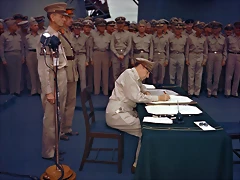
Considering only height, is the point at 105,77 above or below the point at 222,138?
below

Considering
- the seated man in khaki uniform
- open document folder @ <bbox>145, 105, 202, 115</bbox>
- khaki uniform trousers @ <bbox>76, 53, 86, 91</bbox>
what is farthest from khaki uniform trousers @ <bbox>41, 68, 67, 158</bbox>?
khaki uniform trousers @ <bbox>76, 53, 86, 91</bbox>

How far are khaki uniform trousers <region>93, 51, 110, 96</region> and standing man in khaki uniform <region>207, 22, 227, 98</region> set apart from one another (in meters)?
2.31

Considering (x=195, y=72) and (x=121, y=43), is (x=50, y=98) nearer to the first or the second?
(x=121, y=43)

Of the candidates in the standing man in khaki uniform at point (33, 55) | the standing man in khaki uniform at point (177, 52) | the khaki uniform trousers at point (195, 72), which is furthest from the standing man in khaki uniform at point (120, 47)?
the standing man in khaki uniform at point (33, 55)

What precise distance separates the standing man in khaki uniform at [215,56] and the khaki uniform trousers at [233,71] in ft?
0.50

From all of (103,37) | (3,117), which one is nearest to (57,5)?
(3,117)

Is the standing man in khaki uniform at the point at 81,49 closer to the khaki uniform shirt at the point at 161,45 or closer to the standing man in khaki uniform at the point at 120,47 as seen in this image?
the standing man in khaki uniform at the point at 120,47

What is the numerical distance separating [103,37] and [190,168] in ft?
15.8

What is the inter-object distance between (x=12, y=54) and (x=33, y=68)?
0.56 m

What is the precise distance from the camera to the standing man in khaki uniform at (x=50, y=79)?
312 centimetres

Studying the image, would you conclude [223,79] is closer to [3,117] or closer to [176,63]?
[176,63]

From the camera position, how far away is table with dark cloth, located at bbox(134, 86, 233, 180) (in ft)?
7.49

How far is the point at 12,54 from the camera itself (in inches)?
258

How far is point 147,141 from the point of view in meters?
2.27
